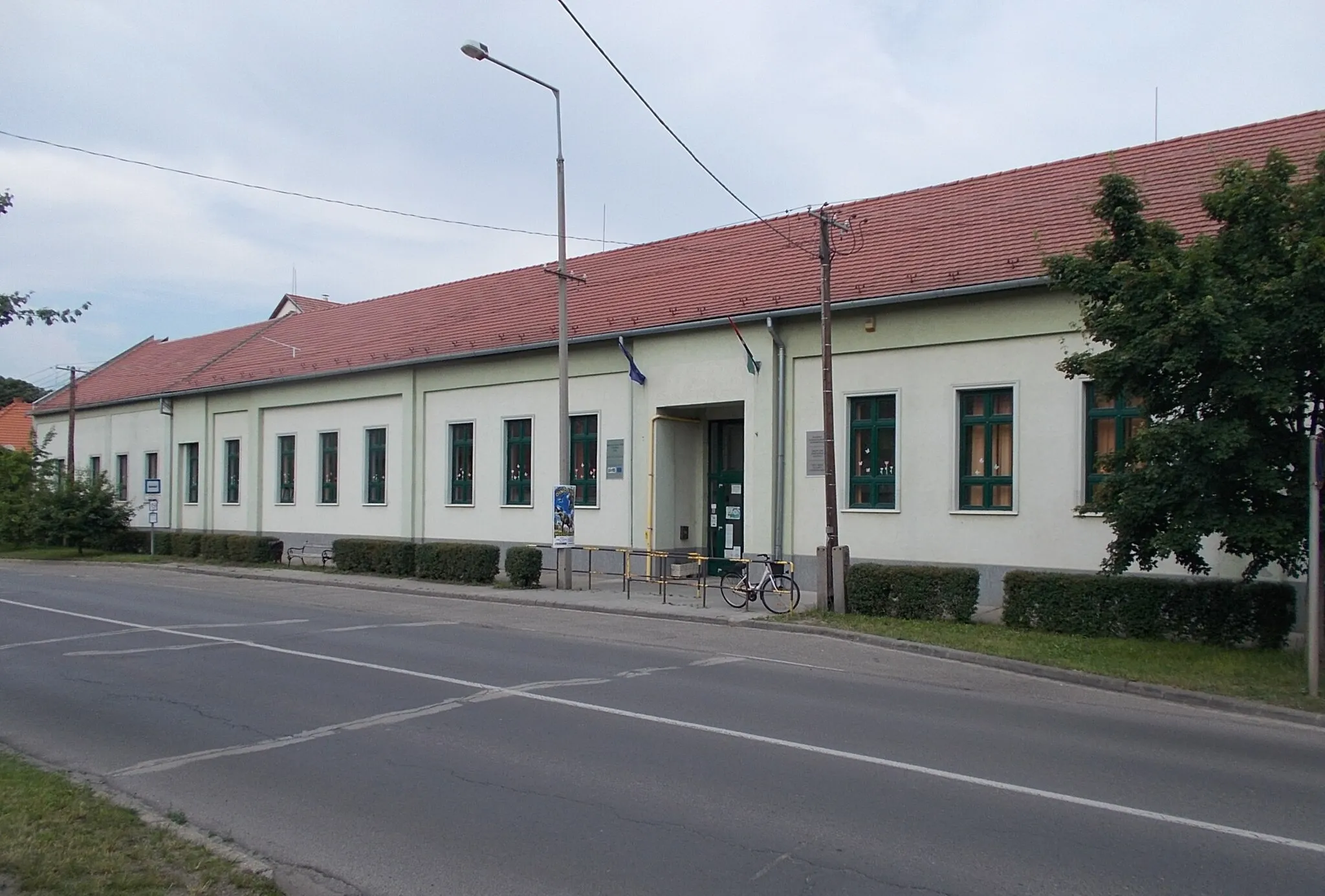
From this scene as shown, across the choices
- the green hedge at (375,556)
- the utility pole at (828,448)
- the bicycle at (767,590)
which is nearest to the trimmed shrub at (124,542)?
the green hedge at (375,556)

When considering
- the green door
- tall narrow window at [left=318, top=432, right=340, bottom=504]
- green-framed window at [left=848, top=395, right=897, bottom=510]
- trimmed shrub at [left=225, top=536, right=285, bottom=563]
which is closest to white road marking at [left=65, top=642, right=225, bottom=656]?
green-framed window at [left=848, top=395, right=897, bottom=510]

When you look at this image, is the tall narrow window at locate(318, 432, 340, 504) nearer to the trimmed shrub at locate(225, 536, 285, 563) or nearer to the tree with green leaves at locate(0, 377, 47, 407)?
the trimmed shrub at locate(225, 536, 285, 563)

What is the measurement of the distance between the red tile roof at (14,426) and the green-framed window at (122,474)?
24.3 meters

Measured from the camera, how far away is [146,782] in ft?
23.5

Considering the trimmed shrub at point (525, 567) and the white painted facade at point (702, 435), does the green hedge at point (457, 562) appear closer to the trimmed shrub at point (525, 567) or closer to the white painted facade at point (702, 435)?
the trimmed shrub at point (525, 567)

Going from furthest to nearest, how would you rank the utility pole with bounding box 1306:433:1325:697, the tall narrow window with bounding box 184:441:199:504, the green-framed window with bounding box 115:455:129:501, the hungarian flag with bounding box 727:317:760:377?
the green-framed window with bounding box 115:455:129:501, the tall narrow window with bounding box 184:441:199:504, the hungarian flag with bounding box 727:317:760:377, the utility pole with bounding box 1306:433:1325:697

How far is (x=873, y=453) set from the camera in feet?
66.6

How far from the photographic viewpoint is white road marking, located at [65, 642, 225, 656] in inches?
503

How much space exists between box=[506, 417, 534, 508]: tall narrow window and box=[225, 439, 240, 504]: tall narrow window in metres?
14.3

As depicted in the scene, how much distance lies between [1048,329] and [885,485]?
4109 millimetres

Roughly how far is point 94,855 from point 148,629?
1093cm

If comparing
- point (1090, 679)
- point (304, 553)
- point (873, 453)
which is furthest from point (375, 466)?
point (1090, 679)

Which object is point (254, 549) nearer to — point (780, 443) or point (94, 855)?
point (780, 443)

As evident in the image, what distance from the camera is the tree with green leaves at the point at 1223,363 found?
11.3 metres
